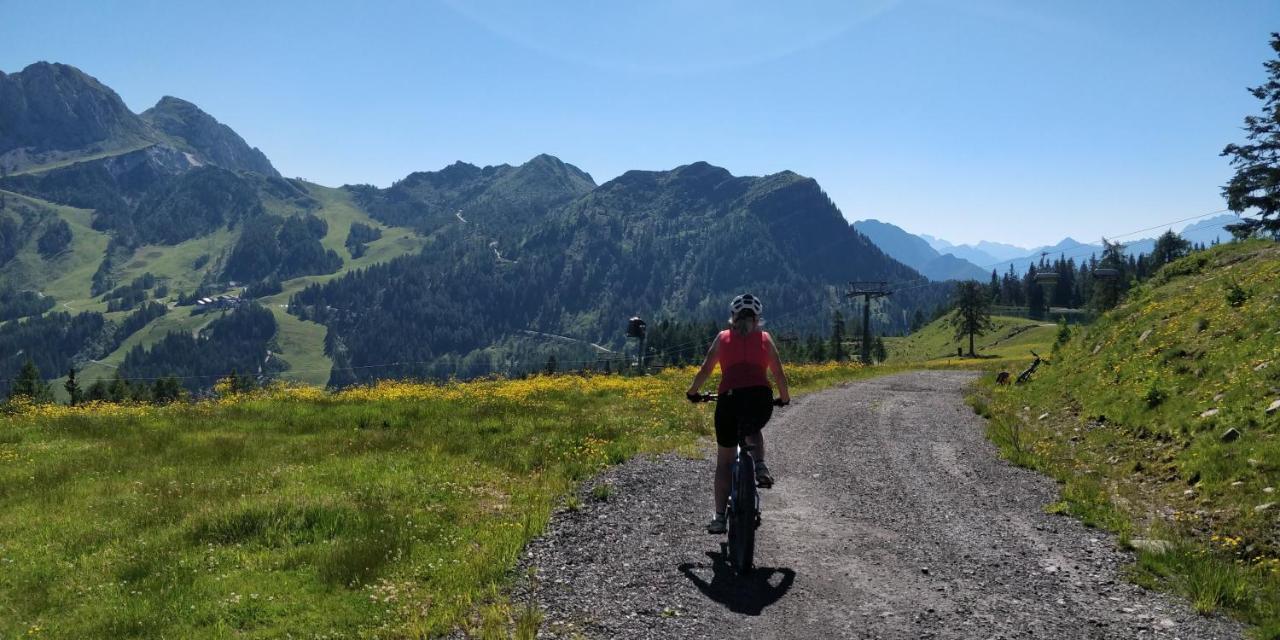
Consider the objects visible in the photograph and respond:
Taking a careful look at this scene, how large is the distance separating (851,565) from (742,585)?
5.62ft

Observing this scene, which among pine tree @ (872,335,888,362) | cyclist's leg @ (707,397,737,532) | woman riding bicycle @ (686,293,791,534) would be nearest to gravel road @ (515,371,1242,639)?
cyclist's leg @ (707,397,737,532)

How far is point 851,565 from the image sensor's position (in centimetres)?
923

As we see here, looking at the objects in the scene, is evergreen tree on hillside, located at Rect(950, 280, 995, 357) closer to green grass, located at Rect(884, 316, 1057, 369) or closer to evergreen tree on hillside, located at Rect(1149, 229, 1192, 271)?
green grass, located at Rect(884, 316, 1057, 369)

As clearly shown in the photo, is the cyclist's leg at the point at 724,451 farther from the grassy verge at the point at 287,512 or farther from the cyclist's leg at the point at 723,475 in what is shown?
the grassy verge at the point at 287,512

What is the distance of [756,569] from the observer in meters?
9.12

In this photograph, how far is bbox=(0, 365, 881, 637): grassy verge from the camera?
775 cm

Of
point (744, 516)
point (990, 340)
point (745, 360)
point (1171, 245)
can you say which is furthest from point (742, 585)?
point (990, 340)

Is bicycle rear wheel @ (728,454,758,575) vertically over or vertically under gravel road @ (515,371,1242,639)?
over

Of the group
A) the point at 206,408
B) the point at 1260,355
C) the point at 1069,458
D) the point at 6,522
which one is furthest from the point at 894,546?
the point at 206,408

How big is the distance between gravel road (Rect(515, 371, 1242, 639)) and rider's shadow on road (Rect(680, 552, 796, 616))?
3 cm

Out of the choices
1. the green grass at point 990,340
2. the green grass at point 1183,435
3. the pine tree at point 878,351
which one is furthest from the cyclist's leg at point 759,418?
the pine tree at point 878,351

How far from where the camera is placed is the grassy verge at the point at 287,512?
775 centimetres

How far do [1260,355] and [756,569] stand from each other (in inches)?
518

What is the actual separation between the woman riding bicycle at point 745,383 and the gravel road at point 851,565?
1570 millimetres
